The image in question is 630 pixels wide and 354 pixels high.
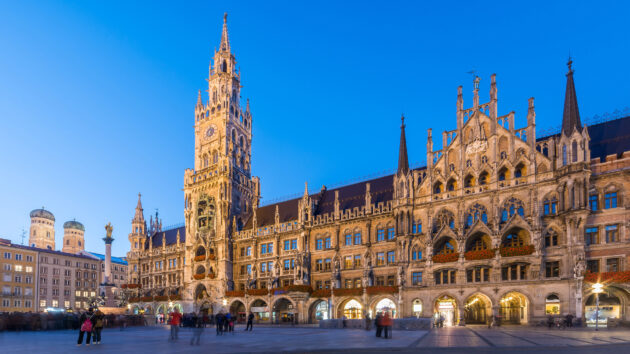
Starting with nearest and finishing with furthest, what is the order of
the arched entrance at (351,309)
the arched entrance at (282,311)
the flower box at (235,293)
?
the arched entrance at (351,309)
the arched entrance at (282,311)
the flower box at (235,293)

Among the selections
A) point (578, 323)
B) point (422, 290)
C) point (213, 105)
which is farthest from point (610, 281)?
point (213, 105)

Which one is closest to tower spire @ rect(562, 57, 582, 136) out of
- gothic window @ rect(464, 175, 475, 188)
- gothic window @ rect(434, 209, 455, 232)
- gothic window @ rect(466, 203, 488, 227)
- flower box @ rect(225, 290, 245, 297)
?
gothic window @ rect(464, 175, 475, 188)

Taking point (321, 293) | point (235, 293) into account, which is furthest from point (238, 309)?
point (321, 293)

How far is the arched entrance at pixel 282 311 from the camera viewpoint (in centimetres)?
6669

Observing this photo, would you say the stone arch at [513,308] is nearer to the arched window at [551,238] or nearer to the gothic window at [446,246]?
the arched window at [551,238]

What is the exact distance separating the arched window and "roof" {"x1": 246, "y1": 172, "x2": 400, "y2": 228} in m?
20.2

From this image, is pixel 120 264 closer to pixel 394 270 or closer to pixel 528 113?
pixel 394 270

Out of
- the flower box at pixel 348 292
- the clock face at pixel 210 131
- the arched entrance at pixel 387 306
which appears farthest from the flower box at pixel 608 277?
the clock face at pixel 210 131

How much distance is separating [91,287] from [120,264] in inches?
674

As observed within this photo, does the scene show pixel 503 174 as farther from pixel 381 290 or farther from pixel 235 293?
pixel 235 293

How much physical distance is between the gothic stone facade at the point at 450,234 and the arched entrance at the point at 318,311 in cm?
18

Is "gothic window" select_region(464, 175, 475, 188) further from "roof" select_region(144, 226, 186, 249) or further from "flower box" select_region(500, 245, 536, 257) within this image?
"roof" select_region(144, 226, 186, 249)

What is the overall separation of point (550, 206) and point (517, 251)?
5406 mm

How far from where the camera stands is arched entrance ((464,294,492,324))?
53156mm
